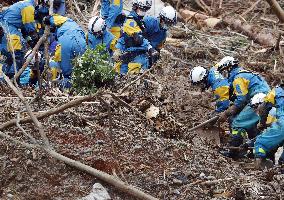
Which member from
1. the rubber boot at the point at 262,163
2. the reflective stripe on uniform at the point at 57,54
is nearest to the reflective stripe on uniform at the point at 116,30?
the reflective stripe on uniform at the point at 57,54

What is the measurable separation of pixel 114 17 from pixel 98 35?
1393mm

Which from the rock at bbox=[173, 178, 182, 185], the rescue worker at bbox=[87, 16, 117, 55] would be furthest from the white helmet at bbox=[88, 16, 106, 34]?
the rock at bbox=[173, 178, 182, 185]

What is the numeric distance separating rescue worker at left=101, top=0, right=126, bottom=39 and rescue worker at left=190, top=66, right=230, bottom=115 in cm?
226

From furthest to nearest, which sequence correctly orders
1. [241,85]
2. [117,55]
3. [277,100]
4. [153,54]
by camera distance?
[117,55]
[153,54]
[241,85]
[277,100]

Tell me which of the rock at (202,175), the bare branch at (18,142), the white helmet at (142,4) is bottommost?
the rock at (202,175)

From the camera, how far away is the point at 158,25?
952 centimetres

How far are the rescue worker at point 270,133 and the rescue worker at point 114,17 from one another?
12.0 ft

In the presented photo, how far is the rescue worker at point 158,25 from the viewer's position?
9.31 meters

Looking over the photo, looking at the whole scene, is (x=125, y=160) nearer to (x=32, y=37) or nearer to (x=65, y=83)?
(x=65, y=83)

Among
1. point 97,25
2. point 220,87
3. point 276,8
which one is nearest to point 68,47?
point 97,25

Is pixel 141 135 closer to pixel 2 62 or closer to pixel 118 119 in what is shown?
pixel 118 119

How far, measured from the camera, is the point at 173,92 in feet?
29.5

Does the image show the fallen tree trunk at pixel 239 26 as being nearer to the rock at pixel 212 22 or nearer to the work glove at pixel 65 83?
the rock at pixel 212 22

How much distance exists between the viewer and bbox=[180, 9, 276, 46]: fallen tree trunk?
1172 centimetres
